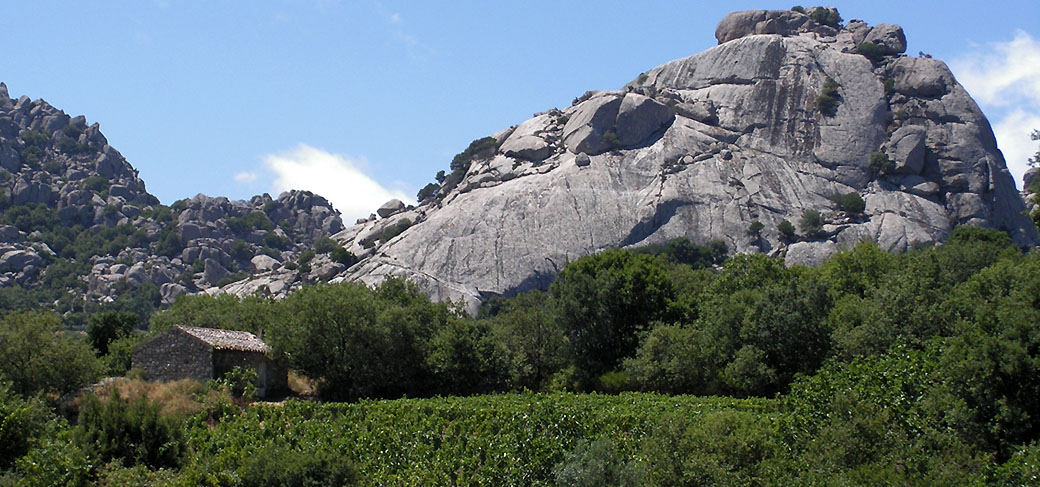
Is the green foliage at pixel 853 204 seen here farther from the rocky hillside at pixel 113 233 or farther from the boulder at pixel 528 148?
the rocky hillside at pixel 113 233

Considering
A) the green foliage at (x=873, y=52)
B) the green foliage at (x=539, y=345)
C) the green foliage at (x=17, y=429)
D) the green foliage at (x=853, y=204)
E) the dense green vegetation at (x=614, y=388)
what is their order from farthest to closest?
the green foliage at (x=873, y=52), the green foliage at (x=853, y=204), the green foliage at (x=539, y=345), the green foliage at (x=17, y=429), the dense green vegetation at (x=614, y=388)

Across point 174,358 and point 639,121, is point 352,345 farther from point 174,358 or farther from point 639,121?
point 639,121

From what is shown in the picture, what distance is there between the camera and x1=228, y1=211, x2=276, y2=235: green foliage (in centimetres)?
17750

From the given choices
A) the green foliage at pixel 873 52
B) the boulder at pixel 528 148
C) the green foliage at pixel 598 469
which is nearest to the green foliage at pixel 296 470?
the green foliage at pixel 598 469

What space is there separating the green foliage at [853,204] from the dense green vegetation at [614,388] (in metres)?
52.0

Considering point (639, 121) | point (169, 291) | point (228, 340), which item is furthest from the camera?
point (169, 291)

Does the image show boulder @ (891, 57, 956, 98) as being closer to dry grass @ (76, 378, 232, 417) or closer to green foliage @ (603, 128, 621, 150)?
green foliage @ (603, 128, 621, 150)

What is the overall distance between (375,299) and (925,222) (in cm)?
8590

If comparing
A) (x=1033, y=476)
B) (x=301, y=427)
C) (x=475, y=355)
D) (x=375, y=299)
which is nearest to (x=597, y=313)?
(x=475, y=355)

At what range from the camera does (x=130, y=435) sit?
104 feet

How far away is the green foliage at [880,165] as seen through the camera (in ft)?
394

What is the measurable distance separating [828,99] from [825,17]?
111 feet

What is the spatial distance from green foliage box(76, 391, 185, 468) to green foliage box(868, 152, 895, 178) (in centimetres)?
10806

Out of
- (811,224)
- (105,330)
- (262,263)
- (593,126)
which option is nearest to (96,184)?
(262,263)
